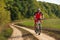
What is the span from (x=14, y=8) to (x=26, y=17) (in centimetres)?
1739

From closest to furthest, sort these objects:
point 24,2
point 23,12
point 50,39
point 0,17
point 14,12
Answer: point 50,39 → point 0,17 → point 14,12 → point 23,12 → point 24,2

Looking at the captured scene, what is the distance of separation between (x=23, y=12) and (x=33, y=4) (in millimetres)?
15755

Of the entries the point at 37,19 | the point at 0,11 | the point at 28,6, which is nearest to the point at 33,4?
the point at 28,6

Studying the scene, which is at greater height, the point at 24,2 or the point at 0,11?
the point at 0,11

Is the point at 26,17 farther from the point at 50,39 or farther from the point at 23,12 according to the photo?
the point at 50,39

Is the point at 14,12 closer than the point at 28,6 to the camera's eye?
Yes

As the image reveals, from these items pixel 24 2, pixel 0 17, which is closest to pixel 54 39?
pixel 0 17

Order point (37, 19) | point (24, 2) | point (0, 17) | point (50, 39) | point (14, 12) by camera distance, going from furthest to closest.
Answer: point (24, 2)
point (14, 12)
point (0, 17)
point (37, 19)
point (50, 39)

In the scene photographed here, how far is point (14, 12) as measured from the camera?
100625 mm

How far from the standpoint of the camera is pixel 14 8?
10238 centimetres

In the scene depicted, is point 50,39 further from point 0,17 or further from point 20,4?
point 20,4

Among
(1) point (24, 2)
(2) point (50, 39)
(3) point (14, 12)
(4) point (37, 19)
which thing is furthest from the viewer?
(1) point (24, 2)

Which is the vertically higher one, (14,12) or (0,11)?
(0,11)

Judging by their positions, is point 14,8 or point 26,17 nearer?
point 14,8
